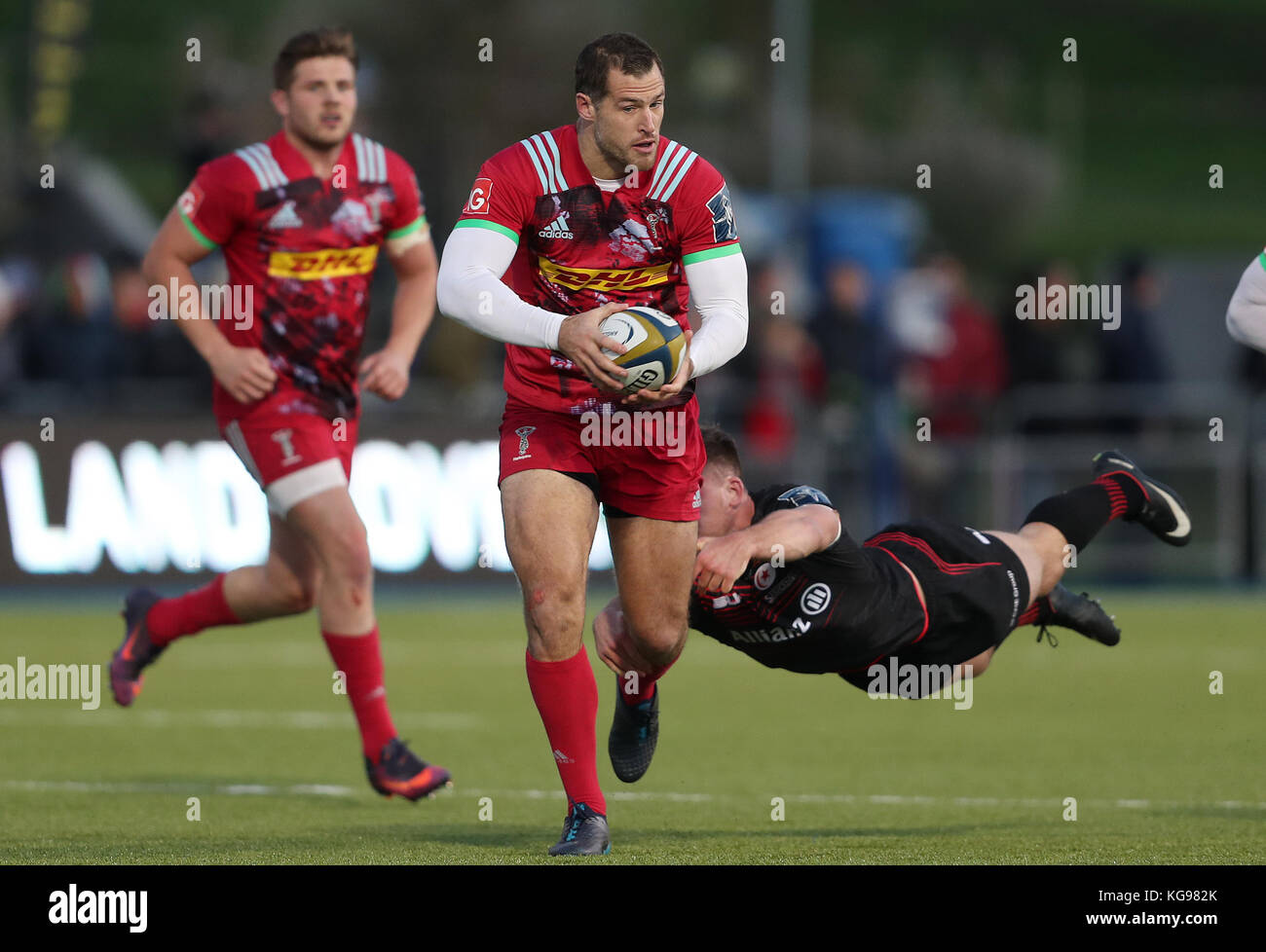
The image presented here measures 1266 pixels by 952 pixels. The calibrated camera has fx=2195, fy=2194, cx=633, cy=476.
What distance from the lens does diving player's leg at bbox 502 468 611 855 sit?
7238mm

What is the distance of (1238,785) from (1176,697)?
371cm

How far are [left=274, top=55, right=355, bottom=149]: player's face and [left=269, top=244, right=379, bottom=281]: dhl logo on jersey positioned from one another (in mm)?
455

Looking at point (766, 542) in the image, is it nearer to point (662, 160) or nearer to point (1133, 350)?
point (662, 160)

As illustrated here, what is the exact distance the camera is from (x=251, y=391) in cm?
890

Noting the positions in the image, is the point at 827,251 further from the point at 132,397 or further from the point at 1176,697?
the point at 1176,697

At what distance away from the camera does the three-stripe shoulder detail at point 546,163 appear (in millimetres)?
7426

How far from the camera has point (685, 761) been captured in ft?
34.5

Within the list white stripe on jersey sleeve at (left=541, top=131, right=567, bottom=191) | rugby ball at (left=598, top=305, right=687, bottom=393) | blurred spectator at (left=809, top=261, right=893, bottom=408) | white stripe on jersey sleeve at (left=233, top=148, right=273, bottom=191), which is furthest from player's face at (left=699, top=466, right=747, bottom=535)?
blurred spectator at (left=809, top=261, right=893, bottom=408)

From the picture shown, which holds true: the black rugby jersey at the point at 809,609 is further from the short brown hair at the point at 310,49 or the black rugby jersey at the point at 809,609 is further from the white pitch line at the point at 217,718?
the white pitch line at the point at 217,718

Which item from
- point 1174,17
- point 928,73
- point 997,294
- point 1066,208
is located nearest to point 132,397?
point 997,294

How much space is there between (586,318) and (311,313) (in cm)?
232
